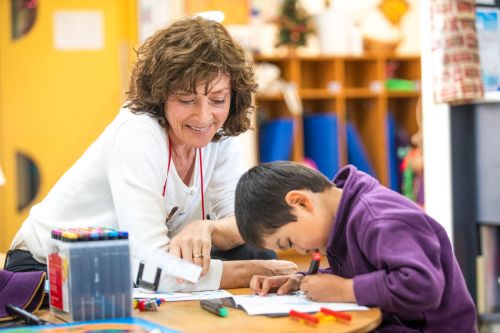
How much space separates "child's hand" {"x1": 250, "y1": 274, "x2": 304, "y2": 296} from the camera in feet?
5.98

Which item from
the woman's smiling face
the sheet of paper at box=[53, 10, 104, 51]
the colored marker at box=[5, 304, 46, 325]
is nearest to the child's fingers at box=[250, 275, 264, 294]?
the woman's smiling face

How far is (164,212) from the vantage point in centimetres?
202

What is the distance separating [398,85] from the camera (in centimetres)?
670

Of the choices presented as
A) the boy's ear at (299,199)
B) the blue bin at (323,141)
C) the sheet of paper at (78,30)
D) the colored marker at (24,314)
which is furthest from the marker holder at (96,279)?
the blue bin at (323,141)

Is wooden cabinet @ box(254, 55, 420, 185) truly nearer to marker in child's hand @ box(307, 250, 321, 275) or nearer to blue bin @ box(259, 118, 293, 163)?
blue bin @ box(259, 118, 293, 163)

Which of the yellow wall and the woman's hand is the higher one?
the yellow wall

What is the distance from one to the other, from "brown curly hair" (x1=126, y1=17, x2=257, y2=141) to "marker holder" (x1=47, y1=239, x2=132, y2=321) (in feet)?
1.79

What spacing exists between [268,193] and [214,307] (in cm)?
26

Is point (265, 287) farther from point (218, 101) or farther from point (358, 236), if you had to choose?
point (218, 101)

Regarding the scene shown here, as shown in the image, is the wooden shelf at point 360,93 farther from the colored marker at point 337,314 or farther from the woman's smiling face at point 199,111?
the colored marker at point 337,314

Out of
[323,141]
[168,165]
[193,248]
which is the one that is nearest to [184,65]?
[168,165]

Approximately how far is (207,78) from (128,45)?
390cm

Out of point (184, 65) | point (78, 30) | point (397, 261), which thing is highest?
point (78, 30)

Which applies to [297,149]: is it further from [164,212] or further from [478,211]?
[164,212]
